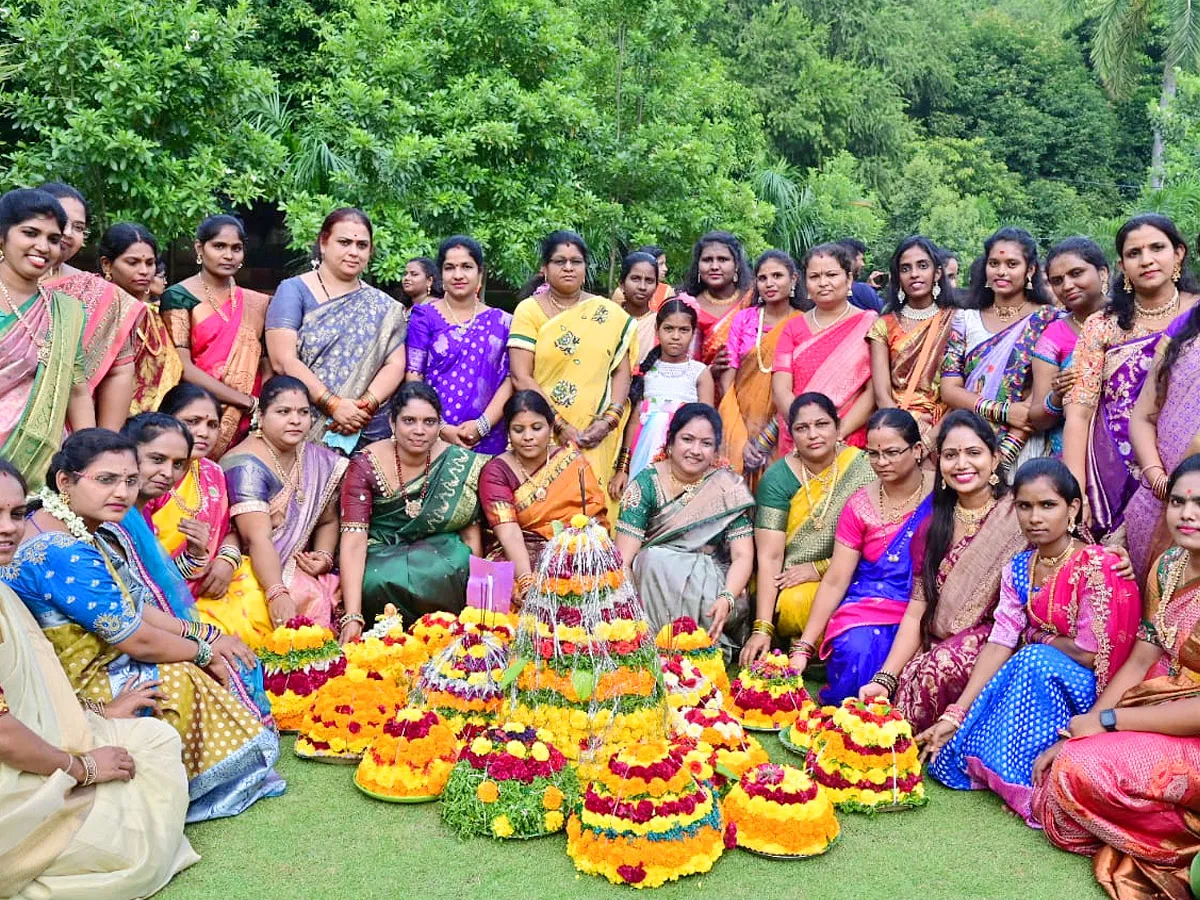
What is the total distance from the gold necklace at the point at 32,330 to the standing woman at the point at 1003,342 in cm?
437

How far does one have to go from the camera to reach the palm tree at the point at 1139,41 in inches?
916

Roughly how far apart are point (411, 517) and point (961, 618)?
2.87m

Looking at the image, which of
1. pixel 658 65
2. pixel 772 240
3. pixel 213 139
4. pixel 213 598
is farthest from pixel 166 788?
pixel 772 240

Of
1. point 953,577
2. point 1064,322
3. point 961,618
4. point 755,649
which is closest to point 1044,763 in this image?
point 961,618

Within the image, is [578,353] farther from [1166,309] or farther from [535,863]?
[535,863]

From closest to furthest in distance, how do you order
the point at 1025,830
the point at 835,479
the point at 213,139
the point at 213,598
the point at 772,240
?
the point at 1025,830, the point at 213,598, the point at 835,479, the point at 213,139, the point at 772,240

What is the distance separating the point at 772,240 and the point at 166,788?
573 inches

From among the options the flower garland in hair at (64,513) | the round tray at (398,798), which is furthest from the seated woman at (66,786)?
the round tray at (398,798)

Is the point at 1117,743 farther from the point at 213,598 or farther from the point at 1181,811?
the point at 213,598

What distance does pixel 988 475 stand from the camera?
16.2 feet

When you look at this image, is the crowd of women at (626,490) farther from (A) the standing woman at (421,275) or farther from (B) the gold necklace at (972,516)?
(A) the standing woman at (421,275)

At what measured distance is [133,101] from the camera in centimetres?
680

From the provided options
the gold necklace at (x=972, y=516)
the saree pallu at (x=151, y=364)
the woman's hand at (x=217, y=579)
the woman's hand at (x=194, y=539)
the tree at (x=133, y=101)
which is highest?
the tree at (x=133, y=101)

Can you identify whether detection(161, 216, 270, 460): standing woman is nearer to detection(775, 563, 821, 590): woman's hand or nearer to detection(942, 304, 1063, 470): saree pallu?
detection(775, 563, 821, 590): woman's hand
